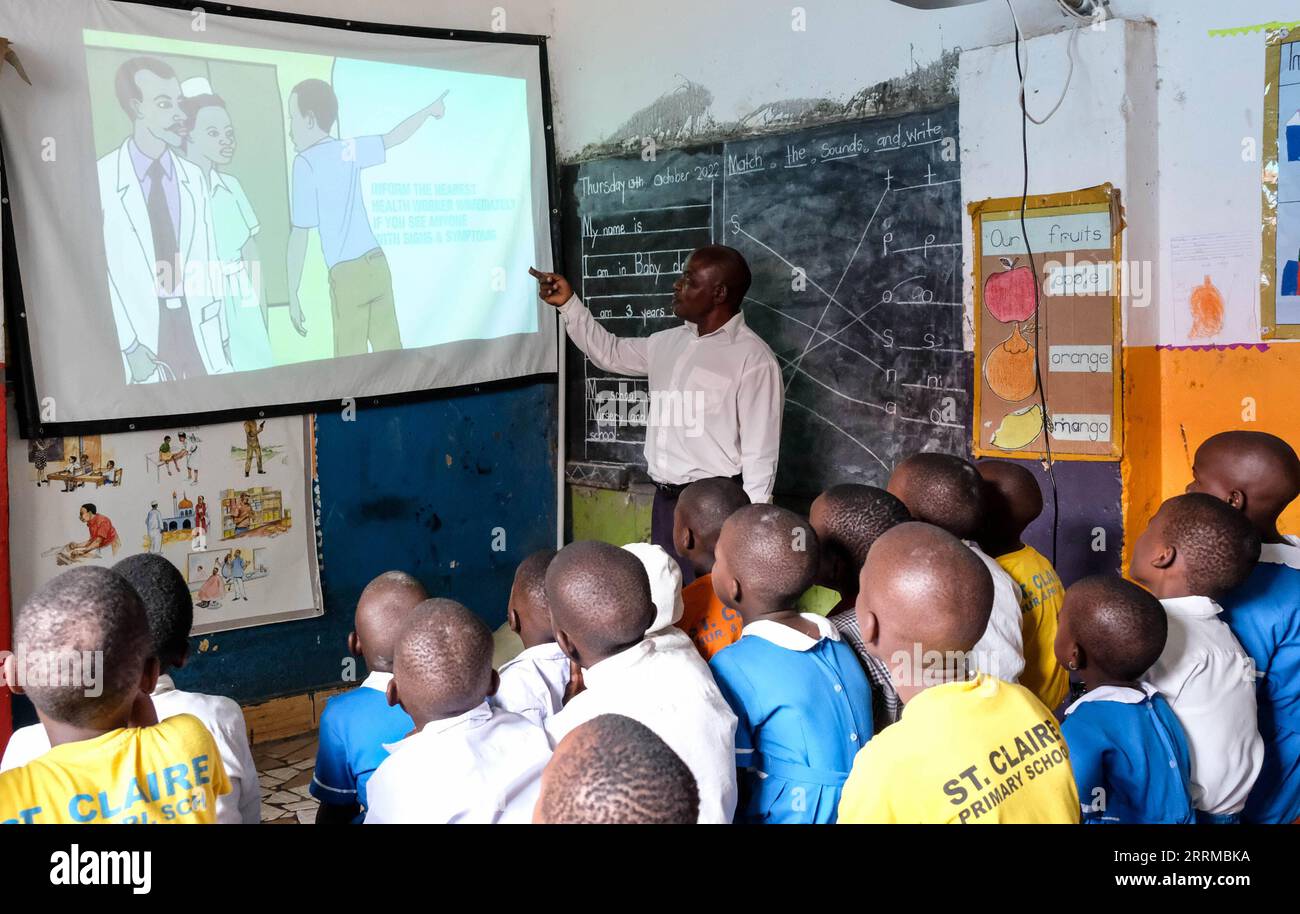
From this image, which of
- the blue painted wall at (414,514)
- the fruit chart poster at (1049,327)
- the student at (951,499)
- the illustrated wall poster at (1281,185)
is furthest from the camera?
the blue painted wall at (414,514)

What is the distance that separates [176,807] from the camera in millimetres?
1338

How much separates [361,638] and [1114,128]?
7.77ft

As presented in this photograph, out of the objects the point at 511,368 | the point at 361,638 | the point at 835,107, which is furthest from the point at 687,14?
the point at 361,638

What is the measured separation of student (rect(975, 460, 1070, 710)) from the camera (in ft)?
7.48

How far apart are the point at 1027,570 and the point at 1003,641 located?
0.38 meters

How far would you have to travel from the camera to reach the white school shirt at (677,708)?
5.23ft

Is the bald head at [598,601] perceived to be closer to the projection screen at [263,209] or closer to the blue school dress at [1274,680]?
the blue school dress at [1274,680]

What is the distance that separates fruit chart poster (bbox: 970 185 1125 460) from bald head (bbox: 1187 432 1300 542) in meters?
0.72

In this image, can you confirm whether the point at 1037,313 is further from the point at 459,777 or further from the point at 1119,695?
the point at 459,777

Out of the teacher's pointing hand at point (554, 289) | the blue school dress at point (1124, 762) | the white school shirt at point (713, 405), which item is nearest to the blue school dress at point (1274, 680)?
the blue school dress at point (1124, 762)

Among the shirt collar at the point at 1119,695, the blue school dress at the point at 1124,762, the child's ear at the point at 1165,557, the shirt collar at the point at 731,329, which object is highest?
the shirt collar at the point at 731,329

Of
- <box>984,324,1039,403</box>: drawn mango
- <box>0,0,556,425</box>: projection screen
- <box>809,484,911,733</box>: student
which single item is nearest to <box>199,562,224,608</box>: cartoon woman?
<box>0,0,556,425</box>: projection screen

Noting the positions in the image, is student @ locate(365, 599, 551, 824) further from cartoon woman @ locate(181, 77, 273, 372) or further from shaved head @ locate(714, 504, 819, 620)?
cartoon woman @ locate(181, 77, 273, 372)
